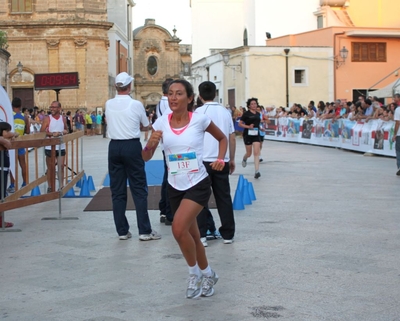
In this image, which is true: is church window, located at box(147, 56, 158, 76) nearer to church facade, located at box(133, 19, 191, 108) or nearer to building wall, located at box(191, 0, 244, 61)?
church facade, located at box(133, 19, 191, 108)

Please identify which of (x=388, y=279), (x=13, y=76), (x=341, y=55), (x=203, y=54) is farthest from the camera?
(x=203, y=54)

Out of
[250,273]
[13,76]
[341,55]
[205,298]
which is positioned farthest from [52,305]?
[13,76]

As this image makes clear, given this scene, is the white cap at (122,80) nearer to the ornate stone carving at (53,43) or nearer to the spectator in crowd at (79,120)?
the spectator in crowd at (79,120)

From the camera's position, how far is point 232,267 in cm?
754

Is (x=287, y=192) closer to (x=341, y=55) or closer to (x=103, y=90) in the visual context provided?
(x=341, y=55)

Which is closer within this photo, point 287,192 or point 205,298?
point 205,298

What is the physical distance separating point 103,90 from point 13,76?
608 centimetres

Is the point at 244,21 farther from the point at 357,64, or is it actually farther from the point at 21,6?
the point at 357,64

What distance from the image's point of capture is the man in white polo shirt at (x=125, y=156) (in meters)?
9.06

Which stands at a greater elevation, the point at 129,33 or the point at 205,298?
the point at 129,33

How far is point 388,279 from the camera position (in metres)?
6.89

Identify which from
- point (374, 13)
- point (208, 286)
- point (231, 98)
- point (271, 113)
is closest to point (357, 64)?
point (231, 98)

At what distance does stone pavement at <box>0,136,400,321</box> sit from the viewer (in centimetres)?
597

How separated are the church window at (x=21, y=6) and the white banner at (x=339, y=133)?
73.2 ft
